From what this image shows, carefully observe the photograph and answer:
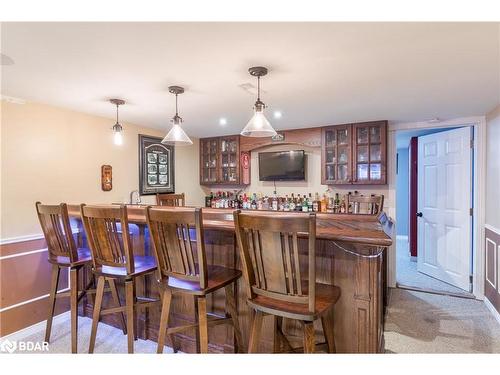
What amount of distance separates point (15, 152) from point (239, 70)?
2162 millimetres

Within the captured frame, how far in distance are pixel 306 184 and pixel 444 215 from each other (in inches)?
72.0

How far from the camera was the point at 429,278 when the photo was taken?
12.9ft

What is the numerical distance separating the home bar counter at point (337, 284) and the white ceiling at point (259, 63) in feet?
3.44

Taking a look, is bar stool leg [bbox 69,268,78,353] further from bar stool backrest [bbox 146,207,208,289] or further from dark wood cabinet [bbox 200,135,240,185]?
dark wood cabinet [bbox 200,135,240,185]

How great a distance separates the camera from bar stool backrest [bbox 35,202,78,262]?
2049 mm

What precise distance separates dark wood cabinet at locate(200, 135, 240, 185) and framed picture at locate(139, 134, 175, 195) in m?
0.66

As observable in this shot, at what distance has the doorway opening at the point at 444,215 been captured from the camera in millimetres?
3396

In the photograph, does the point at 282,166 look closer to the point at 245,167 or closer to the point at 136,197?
the point at 245,167

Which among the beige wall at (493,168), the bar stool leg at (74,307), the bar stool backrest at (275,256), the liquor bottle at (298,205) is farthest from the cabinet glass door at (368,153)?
the bar stool leg at (74,307)

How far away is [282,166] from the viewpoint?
14.1 feet

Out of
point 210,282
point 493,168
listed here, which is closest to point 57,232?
point 210,282

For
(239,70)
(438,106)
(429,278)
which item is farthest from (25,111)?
(429,278)

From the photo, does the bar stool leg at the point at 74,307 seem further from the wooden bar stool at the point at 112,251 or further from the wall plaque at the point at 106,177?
the wall plaque at the point at 106,177

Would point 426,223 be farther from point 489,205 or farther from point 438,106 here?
point 438,106
